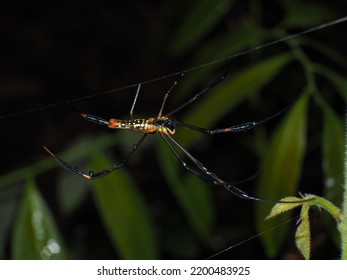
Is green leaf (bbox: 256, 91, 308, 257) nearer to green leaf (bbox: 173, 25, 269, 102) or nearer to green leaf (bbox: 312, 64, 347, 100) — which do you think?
green leaf (bbox: 312, 64, 347, 100)

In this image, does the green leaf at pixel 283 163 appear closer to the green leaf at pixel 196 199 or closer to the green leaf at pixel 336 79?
the green leaf at pixel 336 79

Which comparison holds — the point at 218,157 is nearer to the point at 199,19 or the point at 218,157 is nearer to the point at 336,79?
the point at 199,19

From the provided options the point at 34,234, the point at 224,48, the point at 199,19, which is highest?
the point at 199,19

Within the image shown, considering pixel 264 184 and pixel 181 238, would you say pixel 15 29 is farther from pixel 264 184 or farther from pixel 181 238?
pixel 264 184

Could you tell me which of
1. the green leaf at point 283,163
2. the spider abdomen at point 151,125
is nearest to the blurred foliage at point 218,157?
the green leaf at point 283,163

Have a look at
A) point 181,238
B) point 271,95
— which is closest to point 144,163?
point 181,238

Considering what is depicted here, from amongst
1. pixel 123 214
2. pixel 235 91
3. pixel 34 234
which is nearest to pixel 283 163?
pixel 235 91

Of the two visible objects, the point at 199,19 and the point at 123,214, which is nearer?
the point at 123,214

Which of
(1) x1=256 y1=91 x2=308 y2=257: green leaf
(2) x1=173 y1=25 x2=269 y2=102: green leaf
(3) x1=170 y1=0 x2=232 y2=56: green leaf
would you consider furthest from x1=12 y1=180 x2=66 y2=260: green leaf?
(3) x1=170 y1=0 x2=232 y2=56: green leaf
